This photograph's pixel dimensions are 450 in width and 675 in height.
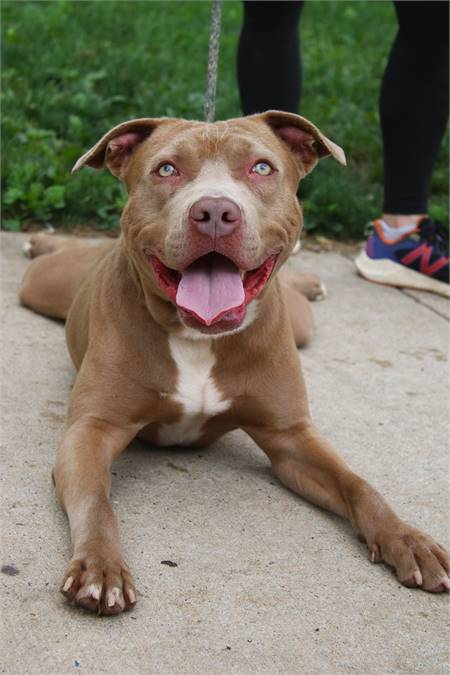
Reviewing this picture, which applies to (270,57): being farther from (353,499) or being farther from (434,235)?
(353,499)

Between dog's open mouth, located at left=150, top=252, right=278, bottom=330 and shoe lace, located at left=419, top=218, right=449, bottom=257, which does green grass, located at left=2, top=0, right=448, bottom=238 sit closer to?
shoe lace, located at left=419, top=218, right=449, bottom=257

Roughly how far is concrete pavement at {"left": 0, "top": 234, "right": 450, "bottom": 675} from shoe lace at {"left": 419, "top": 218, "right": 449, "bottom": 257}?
1151 millimetres

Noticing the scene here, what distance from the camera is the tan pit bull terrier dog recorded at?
131 inches

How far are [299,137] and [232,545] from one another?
1.50m

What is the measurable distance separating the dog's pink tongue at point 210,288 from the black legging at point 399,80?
101 inches

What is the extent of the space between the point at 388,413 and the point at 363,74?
5.28 m

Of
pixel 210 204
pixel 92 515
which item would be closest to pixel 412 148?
pixel 210 204

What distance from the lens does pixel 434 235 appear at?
6.03m

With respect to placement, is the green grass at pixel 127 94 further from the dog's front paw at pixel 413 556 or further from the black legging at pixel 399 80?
the dog's front paw at pixel 413 556

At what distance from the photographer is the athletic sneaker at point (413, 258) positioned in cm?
602

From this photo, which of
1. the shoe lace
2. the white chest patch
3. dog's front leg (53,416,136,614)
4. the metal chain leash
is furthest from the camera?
the shoe lace

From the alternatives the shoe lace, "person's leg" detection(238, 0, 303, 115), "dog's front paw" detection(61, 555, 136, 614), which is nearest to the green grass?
"person's leg" detection(238, 0, 303, 115)

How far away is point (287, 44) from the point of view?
575 cm

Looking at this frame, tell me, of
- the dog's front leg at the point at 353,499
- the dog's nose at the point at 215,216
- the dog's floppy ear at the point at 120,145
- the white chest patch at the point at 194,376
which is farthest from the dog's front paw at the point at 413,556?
the dog's floppy ear at the point at 120,145
